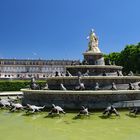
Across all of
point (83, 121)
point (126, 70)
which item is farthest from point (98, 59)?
point (126, 70)

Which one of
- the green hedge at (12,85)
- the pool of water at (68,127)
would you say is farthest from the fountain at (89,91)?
the green hedge at (12,85)

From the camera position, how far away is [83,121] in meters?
17.3

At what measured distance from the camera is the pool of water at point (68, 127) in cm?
1373

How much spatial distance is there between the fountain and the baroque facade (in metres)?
123

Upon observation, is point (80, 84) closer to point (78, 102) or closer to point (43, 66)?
point (78, 102)

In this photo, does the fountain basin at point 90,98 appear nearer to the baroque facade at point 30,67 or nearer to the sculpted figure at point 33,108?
the sculpted figure at point 33,108

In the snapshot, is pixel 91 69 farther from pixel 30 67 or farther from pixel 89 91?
pixel 30 67

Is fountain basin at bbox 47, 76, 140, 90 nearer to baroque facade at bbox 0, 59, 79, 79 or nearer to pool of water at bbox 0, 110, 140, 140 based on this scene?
pool of water at bbox 0, 110, 140, 140

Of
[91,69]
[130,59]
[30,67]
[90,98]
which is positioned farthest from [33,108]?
[30,67]

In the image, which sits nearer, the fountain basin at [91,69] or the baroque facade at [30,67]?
the fountain basin at [91,69]

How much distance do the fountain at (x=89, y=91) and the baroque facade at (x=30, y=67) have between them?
12349 cm

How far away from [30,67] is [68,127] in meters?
141

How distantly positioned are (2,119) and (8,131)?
12.0 feet

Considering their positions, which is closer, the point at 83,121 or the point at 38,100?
the point at 83,121
